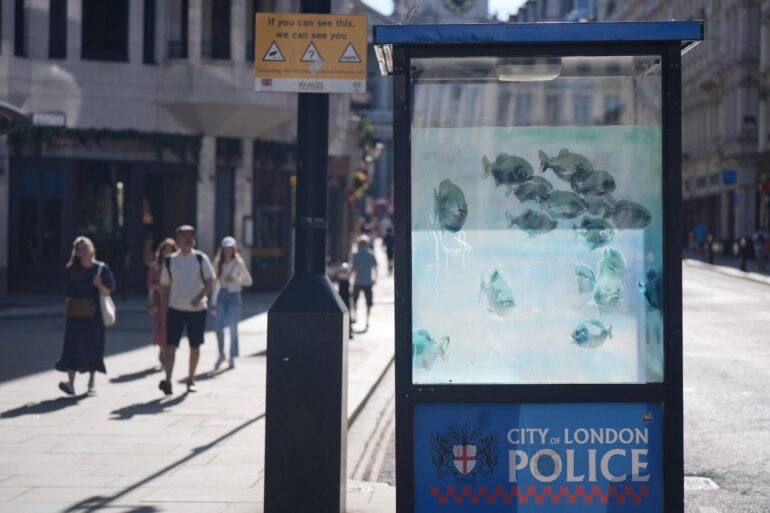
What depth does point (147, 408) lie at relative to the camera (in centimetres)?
1216

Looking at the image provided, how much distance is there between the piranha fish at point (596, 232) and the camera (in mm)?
5988

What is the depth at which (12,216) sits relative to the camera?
30359 mm

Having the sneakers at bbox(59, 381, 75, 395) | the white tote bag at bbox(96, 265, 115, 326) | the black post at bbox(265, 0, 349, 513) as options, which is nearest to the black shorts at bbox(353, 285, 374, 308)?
the white tote bag at bbox(96, 265, 115, 326)

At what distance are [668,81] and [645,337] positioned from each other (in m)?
1.25

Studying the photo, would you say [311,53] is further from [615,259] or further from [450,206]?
[615,259]

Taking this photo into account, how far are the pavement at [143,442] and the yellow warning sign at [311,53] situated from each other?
2.62 meters

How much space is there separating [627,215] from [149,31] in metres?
27.1

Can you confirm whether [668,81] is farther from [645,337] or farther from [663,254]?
[645,337]

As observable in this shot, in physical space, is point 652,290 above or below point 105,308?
above

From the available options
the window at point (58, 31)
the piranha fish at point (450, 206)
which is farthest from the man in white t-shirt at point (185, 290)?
the window at point (58, 31)

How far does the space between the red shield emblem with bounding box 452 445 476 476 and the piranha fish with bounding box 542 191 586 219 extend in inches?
48.2

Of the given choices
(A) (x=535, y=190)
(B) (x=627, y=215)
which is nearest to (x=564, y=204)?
(A) (x=535, y=190)

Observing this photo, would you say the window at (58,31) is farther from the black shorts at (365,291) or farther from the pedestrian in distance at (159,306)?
the pedestrian in distance at (159,306)

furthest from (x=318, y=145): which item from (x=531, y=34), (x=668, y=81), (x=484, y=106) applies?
Result: (x=668, y=81)
